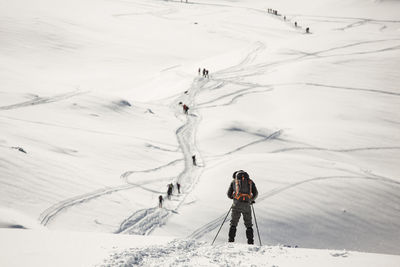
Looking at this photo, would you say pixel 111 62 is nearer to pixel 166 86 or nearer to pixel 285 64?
pixel 166 86

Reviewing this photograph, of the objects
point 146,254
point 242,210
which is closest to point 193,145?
point 242,210

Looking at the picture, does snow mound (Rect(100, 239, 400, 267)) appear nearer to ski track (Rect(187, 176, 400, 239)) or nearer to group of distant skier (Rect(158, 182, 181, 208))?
ski track (Rect(187, 176, 400, 239))

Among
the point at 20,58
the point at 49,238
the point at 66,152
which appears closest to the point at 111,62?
the point at 20,58

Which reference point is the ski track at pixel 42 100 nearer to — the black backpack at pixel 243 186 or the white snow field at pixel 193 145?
the white snow field at pixel 193 145

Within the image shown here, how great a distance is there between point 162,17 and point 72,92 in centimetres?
4927

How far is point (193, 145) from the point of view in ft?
93.6

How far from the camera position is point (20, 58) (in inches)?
2078

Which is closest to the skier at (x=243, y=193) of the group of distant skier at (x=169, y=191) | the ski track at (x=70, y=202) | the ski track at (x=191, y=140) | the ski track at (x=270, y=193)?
the ski track at (x=270, y=193)

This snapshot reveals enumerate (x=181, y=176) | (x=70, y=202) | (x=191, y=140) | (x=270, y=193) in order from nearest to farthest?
(x=70, y=202), (x=270, y=193), (x=181, y=176), (x=191, y=140)

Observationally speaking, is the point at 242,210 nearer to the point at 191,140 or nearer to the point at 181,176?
the point at 181,176

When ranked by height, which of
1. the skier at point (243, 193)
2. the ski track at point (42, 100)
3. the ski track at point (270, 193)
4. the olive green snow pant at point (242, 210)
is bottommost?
the ski track at point (270, 193)

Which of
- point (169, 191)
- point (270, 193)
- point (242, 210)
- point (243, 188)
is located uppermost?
point (243, 188)

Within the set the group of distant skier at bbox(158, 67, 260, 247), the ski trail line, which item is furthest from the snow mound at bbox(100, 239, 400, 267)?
the ski trail line

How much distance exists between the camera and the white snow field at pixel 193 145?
8.58 m
